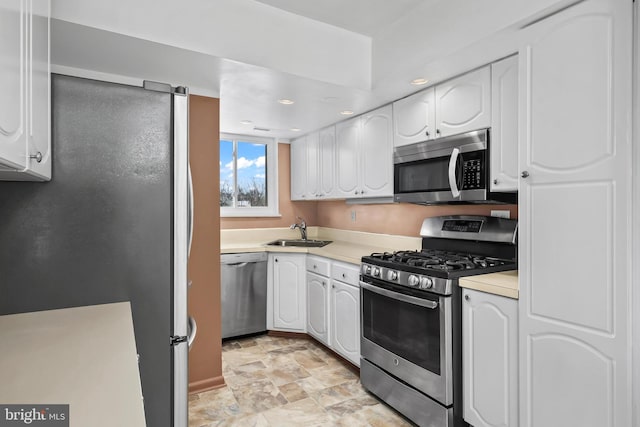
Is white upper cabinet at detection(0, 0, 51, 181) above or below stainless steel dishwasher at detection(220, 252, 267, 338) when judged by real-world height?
above

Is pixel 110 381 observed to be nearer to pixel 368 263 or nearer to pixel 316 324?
pixel 368 263

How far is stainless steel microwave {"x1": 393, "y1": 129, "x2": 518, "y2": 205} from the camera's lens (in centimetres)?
210

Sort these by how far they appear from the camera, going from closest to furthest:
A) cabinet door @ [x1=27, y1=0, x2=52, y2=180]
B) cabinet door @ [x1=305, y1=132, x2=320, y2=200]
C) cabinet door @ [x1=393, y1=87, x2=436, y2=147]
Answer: cabinet door @ [x1=27, y1=0, x2=52, y2=180]
cabinet door @ [x1=393, y1=87, x2=436, y2=147]
cabinet door @ [x1=305, y1=132, x2=320, y2=200]

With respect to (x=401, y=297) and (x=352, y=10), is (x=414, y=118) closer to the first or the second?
(x=352, y=10)

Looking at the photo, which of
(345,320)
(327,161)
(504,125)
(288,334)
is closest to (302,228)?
(327,161)

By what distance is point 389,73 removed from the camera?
236 centimetres

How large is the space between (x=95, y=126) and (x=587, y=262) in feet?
6.41

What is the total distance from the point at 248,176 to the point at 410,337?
274 cm

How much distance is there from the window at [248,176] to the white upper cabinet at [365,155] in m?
1.11

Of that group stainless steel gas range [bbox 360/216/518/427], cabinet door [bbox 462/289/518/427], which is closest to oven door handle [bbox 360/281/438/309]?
stainless steel gas range [bbox 360/216/518/427]

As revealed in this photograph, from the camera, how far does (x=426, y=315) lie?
200cm

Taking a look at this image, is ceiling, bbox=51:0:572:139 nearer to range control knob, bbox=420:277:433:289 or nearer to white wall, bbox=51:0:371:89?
white wall, bbox=51:0:371:89

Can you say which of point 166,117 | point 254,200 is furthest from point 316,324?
point 166,117

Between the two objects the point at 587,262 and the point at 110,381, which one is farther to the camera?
the point at 587,262
